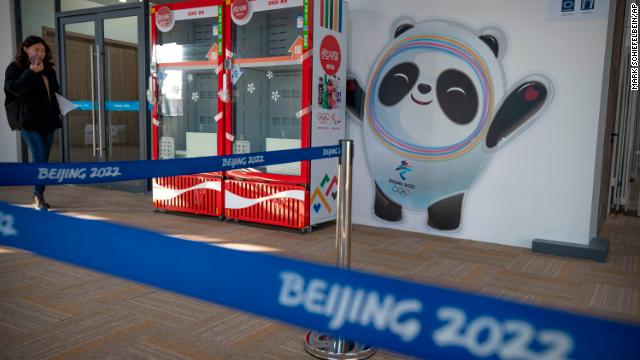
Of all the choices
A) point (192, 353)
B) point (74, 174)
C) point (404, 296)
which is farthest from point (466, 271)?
point (404, 296)

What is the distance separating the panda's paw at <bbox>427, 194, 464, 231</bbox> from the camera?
3.87 m

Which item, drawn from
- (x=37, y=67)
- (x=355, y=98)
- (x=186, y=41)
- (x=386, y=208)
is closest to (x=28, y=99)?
(x=37, y=67)

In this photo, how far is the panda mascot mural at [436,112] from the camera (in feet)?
11.9

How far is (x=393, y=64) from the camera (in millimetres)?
4016

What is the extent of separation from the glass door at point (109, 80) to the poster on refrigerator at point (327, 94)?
8.06 feet

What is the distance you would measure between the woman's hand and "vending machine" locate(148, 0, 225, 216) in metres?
0.89

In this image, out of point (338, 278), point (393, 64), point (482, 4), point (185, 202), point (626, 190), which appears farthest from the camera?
point (626, 190)

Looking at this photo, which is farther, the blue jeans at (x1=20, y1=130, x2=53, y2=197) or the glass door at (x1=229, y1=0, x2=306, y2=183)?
the blue jeans at (x1=20, y1=130, x2=53, y2=197)

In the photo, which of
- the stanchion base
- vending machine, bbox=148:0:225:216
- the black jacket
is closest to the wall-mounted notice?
vending machine, bbox=148:0:225:216

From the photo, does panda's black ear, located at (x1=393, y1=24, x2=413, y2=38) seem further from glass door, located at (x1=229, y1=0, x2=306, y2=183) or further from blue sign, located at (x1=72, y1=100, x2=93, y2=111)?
blue sign, located at (x1=72, y1=100, x2=93, y2=111)

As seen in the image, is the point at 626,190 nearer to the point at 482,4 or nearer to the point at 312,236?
the point at 482,4

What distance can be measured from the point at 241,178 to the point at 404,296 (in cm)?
348

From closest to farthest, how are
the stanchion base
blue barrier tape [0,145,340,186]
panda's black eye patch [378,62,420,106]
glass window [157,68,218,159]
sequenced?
blue barrier tape [0,145,340,186] < the stanchion base < panda's black eye patch [378,62,420,106] < glass window [157,68,218,159]

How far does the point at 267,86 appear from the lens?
4.19 meters
